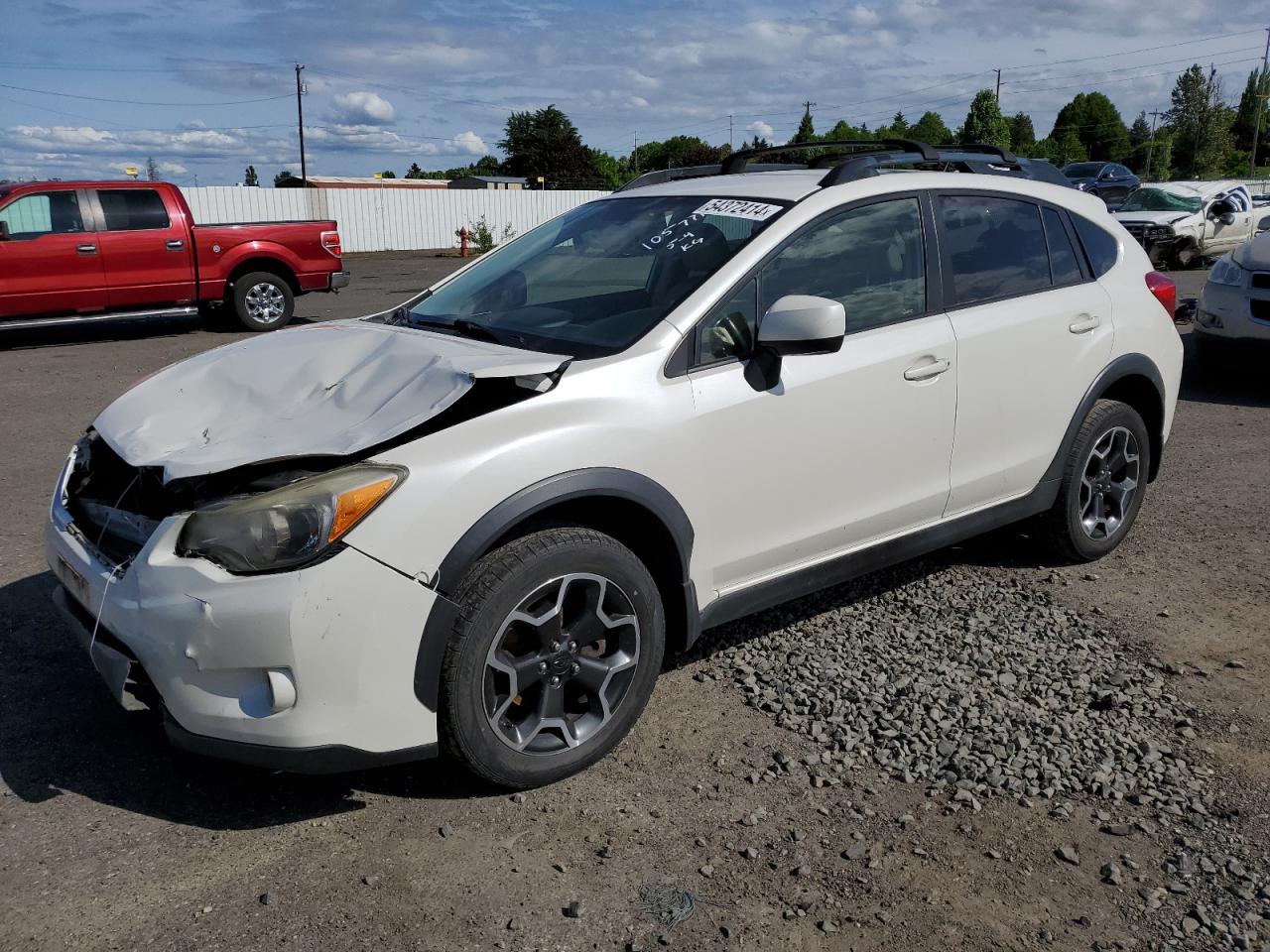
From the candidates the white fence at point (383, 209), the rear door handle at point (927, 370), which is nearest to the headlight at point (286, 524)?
the rear door handle at point (927, 370)

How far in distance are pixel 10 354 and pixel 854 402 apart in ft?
38.2

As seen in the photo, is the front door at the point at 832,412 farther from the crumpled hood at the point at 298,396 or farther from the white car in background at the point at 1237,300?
the white car in background at the point at 1237,300

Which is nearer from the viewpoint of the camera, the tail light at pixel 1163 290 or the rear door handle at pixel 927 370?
the rear door handle at pixel 927 370

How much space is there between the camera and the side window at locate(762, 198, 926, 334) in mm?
3789

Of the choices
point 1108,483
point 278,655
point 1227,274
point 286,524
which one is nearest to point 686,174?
point 1108,483

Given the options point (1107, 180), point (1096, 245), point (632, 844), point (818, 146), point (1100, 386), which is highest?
point (1107, 180)

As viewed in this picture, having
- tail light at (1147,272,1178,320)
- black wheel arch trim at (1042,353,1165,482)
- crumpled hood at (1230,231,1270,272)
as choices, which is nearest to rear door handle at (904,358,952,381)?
black wheel arch trim at (1042,353,1165,482)

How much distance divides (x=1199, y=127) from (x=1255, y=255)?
8400cm

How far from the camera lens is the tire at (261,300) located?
13766 millimetres

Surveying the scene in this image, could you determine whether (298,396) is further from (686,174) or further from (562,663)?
(686,174)

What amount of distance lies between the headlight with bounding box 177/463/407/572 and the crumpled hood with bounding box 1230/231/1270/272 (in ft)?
28.0

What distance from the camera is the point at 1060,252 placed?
4.77 metres

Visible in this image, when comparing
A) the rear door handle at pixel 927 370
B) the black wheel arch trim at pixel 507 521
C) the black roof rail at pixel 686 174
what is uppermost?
the black roof rail at pixel 686 174

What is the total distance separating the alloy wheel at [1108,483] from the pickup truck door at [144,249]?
37.9 ft
